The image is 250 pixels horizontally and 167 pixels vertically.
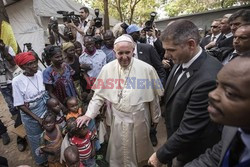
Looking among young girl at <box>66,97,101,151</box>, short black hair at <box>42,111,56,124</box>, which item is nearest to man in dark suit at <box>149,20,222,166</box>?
young girl at <box>66,97,101,151</box>

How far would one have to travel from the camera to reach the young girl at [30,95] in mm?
2668

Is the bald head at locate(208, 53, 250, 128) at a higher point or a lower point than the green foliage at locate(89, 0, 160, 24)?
lower

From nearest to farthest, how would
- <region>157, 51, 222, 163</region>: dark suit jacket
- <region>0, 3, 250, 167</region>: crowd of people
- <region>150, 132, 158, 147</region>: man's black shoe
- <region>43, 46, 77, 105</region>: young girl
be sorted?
<region>0, 3, 250, 167</region>: crowd of people, <region>157, 51, 222, 163</region>: dark suit jacket, <region>43, 46, 77, 105</region>: young girl, <region>150, 132, 158, 147</region>: man's black shoe

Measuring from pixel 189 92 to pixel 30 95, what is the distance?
2.31 m

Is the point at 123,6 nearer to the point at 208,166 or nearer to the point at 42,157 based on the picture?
the point at 42,157

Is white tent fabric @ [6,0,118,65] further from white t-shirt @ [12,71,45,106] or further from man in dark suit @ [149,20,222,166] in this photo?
man in dark suit @ [149,20,222,166]

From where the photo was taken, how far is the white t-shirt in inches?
104

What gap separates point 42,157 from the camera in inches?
122

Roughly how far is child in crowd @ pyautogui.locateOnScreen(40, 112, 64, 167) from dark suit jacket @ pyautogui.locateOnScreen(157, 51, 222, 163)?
63.4 inches

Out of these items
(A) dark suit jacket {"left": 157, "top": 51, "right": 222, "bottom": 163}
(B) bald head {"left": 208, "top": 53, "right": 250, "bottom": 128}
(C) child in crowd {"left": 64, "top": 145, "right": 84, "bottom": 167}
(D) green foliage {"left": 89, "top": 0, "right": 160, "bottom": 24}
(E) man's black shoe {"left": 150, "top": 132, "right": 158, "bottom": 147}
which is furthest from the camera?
(D) green foliage {"left": 89, "top": 0, "right": 160, "bottom": 24}

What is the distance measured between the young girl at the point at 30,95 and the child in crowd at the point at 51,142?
230 mm

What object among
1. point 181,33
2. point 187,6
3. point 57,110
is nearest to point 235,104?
point 181,33

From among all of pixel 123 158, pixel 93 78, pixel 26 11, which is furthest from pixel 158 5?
pixel 123 158

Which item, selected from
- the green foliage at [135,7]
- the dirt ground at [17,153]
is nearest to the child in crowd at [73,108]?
the dirt ground at [17,153]
